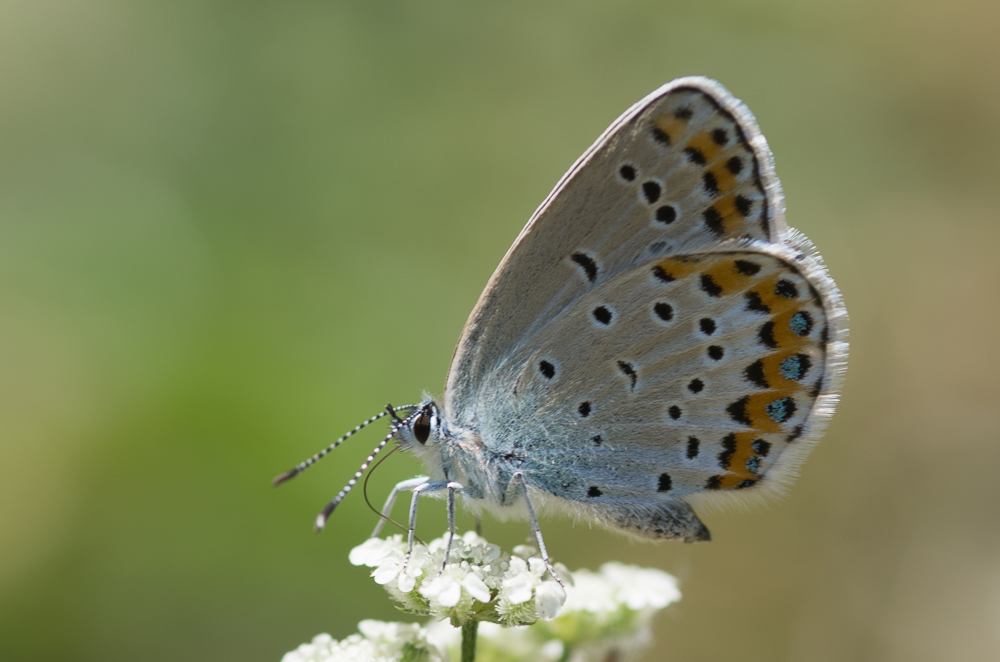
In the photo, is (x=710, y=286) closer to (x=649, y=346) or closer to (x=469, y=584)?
(x=649, y=346)

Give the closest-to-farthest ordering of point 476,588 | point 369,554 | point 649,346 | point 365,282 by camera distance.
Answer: point 476,588 < point 369,554 < point 649,346 < point 365,282

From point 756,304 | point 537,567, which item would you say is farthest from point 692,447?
point 537,567

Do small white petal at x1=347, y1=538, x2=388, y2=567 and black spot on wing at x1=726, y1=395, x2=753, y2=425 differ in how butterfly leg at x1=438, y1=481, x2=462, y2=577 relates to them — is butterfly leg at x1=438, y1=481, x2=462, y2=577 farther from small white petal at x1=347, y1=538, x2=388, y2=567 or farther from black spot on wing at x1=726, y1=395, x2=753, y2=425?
black spot on wing at x1=726, y1=395, x2=753, y2=425

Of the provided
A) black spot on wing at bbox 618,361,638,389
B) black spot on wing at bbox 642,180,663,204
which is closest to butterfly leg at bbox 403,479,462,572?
black spot on wing at bbox 618,361,638,389

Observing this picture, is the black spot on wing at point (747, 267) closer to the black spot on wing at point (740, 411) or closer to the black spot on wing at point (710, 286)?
the black spot on wing at point (710, 286)

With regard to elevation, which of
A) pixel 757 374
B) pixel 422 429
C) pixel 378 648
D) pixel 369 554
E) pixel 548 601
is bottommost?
pixel 548 601

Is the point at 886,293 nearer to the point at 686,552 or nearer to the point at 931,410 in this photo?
the point at 931,410

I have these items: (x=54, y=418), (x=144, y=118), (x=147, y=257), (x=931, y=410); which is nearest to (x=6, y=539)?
(x=54, y=418)
